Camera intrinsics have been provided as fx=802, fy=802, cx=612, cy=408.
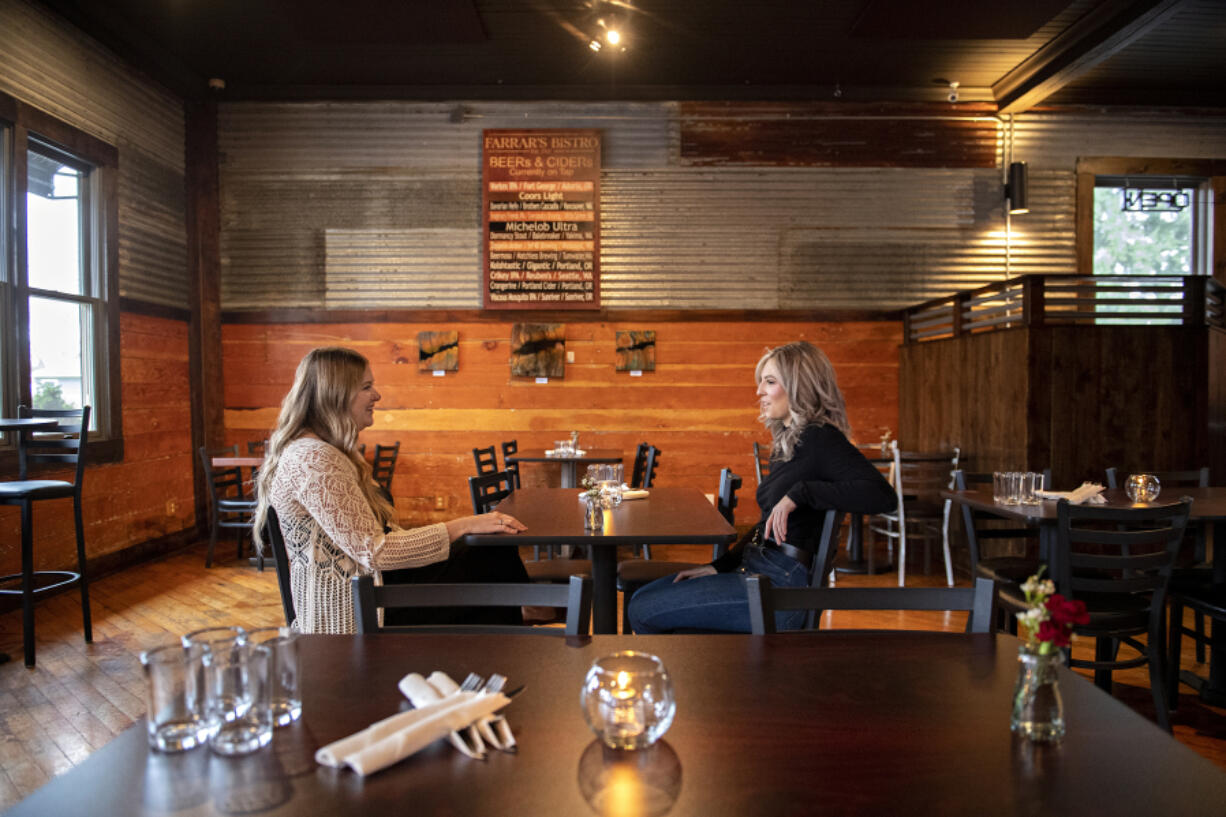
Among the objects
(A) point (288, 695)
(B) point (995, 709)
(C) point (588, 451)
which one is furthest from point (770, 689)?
(C) point (588, 451)

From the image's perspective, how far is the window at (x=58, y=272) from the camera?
512 cm

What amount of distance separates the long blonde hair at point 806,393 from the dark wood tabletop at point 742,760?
1516mm

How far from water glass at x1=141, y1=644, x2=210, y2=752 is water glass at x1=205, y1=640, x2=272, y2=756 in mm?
20

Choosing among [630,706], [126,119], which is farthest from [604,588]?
[126,119]

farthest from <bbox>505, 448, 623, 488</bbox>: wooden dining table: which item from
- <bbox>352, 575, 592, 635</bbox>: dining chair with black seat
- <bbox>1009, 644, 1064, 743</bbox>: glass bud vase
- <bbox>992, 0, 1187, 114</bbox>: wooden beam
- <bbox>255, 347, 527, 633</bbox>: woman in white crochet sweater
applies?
<bbox>1009, 644, 1064, 743</bbox>: glass bud vase

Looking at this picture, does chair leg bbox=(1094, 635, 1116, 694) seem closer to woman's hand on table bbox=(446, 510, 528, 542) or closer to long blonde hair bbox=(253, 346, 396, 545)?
woman's hand on table bbox=(446, 510, 528, 542)

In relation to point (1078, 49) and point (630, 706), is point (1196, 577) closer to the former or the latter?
point (630, 706)

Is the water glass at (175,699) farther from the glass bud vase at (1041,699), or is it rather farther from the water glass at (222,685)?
the glass bud vase at (1041,699)

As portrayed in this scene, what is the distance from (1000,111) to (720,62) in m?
2.71

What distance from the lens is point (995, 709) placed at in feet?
3.71

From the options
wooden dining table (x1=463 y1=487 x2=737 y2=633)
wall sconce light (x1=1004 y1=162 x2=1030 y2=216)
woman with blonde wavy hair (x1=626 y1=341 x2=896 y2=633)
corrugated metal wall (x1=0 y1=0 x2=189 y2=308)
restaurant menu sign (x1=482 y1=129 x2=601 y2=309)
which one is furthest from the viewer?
restaurant menu sign (x1=482 y1=129 x2=601 y2=309)

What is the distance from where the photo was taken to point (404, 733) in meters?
0.97

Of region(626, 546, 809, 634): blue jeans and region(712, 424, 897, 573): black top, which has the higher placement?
region(712, 424, 897, 573): black top

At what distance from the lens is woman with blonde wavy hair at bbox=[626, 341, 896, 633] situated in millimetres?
2516
